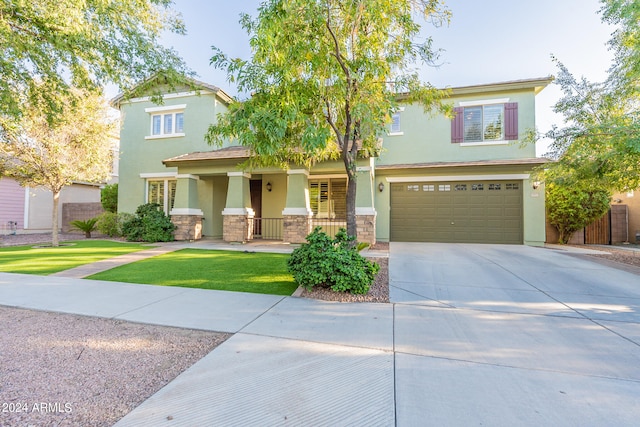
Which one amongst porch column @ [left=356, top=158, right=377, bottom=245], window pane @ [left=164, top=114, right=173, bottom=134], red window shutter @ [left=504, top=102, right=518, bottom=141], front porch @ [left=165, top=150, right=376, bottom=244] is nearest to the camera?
porch column @ [left=356, top=158, right=377, bottom=245]

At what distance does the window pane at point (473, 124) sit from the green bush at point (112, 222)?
15853mm

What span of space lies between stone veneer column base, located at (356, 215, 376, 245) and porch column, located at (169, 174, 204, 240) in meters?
7.10

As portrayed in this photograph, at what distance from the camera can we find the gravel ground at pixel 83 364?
7.13ft

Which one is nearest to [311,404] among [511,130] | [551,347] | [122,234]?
[551,347]

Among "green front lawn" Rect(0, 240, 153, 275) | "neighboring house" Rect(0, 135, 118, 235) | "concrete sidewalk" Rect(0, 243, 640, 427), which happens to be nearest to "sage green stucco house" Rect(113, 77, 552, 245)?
"green front lawn" Rect(0, 240, 153, 275)

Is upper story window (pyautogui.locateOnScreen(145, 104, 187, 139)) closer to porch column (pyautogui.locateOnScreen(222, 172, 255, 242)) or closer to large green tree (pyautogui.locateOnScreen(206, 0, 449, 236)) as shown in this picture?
porch column (pyautogui.locateOnScreen(222, 172, 255, 242))

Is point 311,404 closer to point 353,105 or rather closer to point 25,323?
point 25,323

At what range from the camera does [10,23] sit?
6.32 meters

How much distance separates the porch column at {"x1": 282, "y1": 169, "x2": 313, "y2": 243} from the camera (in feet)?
36.1

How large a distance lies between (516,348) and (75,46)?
10.0 metres

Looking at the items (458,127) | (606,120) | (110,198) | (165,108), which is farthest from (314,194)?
(110,198)

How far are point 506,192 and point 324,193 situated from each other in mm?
7490

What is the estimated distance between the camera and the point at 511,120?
1186 centimetres

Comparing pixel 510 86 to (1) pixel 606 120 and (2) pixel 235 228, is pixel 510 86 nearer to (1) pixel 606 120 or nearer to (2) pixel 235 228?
(1) pixel 606 120
